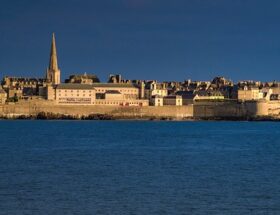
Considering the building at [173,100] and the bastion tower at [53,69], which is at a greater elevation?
the bastion tower at [53,69]

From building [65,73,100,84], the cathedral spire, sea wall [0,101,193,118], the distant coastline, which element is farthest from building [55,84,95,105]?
building [65,73,100,84]

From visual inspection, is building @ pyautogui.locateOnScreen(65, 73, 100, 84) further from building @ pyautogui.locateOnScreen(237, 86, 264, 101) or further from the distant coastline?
building @ pyautogui.locateOnScreen(237, 86, 264, 101)

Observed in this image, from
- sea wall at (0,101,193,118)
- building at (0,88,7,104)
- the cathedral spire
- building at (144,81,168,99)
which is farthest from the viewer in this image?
the cathedral spire

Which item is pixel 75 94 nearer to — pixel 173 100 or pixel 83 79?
pixel 173 100

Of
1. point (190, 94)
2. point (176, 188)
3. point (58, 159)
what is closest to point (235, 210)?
point (176, 188)

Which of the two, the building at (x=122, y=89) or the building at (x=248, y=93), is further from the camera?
the building at (x=248, y=93)

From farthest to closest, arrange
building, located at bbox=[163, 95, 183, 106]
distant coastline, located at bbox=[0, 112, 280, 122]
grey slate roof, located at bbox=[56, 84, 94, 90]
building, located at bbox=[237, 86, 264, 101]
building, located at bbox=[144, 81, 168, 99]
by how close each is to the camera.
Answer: building, located at bbox=[237, 86, 264, 101] → building, located at bbox=[144, 81, 168, 99] → building, located at bbox=[163, 95, 183, 106] → grey slate roof, located at bbox=[56, 84, 94, 90] → distant coastline, located at bbox=[0, 112, 280, 122]

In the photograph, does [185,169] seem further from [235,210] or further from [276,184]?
[235,210]

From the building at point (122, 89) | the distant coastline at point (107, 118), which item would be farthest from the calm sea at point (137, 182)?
the building at point (122, 89)

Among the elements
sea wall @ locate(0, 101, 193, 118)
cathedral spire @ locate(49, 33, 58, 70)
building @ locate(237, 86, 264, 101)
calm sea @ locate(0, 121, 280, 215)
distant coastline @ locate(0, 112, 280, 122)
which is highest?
cathedral spire @ locate(49, 33, 58, 70)

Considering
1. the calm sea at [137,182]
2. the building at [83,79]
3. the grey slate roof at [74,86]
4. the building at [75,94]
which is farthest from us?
the building at [83,79]

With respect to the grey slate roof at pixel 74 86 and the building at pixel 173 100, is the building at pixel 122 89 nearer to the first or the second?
the grey slate roof at pixel 74 86

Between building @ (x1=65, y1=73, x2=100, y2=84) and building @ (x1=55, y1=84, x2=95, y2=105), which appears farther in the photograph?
building @ (x1=65, y1=73, x2=100, y2=84)

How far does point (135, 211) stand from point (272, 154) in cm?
1284
